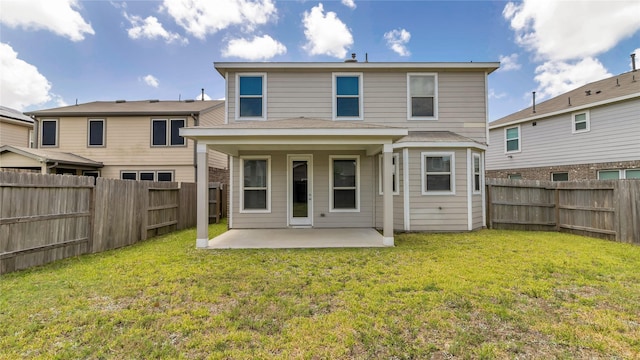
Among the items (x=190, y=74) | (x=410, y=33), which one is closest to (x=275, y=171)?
(x=410, y=33)

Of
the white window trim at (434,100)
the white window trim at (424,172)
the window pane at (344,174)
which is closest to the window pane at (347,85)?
the white window trim at (434,100)

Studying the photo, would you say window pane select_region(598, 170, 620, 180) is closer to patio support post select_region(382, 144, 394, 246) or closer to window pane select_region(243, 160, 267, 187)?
patio support post select_region(382, 144, 394, 246)

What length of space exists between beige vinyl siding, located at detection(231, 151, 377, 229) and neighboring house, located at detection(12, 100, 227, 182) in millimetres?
5852

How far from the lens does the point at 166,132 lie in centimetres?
1309

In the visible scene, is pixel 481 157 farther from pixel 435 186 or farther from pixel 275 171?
pixel 275 171

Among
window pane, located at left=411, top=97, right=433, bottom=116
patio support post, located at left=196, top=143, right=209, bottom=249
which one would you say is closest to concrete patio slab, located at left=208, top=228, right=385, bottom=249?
patio support post, located at left=196, top=143, right=209, bottom=249

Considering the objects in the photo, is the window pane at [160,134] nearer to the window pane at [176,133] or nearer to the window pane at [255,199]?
the window pane at [176,133]

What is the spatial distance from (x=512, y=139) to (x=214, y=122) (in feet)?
54.2

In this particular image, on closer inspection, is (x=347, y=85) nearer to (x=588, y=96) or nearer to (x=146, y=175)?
(x=146, y=175)

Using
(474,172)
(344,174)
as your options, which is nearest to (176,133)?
(344,174)

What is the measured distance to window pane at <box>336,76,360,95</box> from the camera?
9.16 m

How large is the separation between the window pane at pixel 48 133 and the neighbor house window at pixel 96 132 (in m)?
1.71

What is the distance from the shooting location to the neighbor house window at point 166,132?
13.1 meters

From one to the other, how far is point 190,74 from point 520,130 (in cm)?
1939
